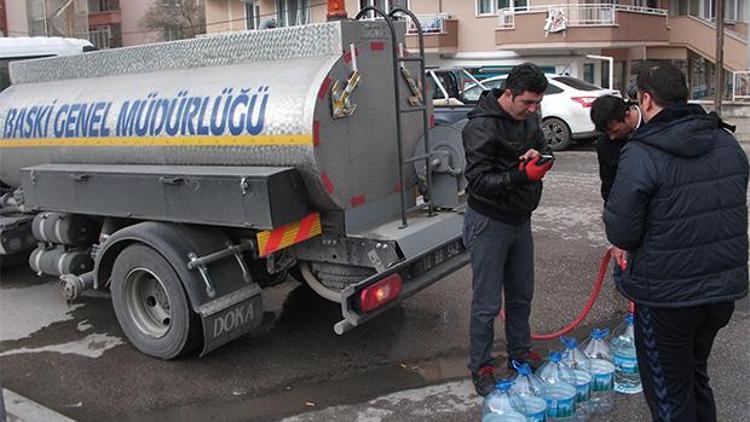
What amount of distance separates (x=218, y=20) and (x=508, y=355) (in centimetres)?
3635

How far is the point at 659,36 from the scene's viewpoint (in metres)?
28.2

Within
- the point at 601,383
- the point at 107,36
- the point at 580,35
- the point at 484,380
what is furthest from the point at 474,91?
the point at 107,36

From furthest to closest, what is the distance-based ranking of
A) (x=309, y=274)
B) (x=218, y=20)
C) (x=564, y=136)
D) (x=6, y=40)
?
1. (x=218, y=20)
2. (x=564, y=136)
3. (x=6, y=40)
4. (x=309, y=274)

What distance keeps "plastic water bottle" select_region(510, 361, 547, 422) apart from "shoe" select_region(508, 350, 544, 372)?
44 centimetres

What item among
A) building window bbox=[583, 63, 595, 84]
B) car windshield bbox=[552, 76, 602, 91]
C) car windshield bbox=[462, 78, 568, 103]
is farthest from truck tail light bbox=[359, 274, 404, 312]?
building window bbox=[583, 63, 595, 84]

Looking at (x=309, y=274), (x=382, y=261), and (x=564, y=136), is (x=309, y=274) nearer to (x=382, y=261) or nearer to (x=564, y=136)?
(x=382, y=261)

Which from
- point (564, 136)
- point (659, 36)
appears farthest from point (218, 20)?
point (564, 136)

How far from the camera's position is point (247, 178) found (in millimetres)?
4496

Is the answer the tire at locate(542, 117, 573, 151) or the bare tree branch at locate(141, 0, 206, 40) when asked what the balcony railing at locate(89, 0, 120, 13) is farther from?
the tire at locate(542, 117, 573, 151)

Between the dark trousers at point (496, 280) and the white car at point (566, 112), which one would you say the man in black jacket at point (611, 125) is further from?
the white car at point (566, 112)

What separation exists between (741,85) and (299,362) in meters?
18.3

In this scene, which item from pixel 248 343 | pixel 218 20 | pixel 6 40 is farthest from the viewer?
pixel 218 20

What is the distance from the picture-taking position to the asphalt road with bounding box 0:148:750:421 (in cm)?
457

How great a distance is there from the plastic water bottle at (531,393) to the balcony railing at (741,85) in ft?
57.9
